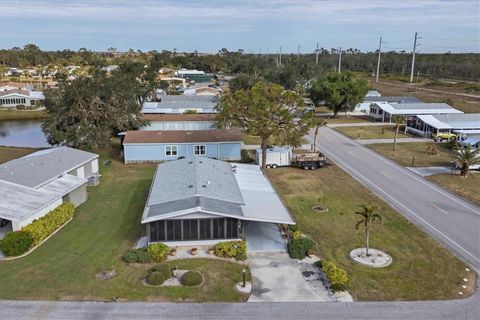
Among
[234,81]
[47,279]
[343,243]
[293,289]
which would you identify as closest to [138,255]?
[47,279]

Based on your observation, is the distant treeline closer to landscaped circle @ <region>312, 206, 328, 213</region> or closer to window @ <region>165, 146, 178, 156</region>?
window @ <region>165, 146, 178, 156</region>

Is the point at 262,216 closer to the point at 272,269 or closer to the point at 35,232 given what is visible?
the point at 272,269

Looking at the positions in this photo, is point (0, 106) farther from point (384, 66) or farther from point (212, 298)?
point (384, 66)

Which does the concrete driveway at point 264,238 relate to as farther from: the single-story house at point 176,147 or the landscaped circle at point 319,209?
the single-story house at point 176,147

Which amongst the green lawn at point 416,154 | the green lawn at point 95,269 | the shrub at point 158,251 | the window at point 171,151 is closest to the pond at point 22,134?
the window at point 171,151

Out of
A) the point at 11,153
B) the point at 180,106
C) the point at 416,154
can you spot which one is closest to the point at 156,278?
the point at 11,153

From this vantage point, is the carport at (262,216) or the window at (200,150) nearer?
the carport at (262,216)
